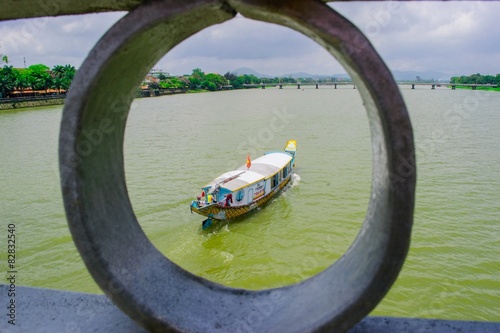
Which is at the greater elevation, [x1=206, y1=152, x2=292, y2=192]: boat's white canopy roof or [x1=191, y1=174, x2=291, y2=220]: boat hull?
[x1=206, y1=152, x2=292, y2=192]: boat's white canopy roof

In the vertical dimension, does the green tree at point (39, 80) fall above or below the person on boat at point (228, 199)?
above

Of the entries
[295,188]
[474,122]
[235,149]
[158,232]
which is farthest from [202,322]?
[474,122]

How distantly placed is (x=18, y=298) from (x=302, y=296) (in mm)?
1461

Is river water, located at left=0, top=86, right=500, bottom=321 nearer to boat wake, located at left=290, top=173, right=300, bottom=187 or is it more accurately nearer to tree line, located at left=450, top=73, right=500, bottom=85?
boat wake, located at left=290, top=173, right=300, bottom=187

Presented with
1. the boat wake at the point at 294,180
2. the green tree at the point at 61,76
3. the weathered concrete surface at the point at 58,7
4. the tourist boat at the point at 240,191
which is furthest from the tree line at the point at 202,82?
the weathered concrete surface at the point at 58,7

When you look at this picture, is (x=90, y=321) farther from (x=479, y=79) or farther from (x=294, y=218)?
(x=479, y=79)

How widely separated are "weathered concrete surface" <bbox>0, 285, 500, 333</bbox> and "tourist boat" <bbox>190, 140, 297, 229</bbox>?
7.73m

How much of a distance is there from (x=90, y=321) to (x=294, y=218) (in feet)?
30.9

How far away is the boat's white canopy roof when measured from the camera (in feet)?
33.9

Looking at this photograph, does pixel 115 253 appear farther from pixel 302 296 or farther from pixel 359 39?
pixel 359 39

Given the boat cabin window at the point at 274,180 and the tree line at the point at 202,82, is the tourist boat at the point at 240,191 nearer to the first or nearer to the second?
the boat cabin window at the point at 274,180

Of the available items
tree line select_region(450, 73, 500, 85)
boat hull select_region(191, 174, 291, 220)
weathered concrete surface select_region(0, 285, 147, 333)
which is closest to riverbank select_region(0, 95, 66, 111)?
boat hull select_region(191, 174, 291, 220)

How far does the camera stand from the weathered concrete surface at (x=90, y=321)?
166 centimetres

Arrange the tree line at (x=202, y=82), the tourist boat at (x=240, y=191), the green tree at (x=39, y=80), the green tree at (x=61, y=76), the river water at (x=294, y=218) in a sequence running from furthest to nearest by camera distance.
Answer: the tree line at (x=202, y=82) → the green tree at (x=61, y=76) → the green tree at (x=39, y=80) → the tourist boat at (x=240, y=191) → the river water at (x=294, y=218)
